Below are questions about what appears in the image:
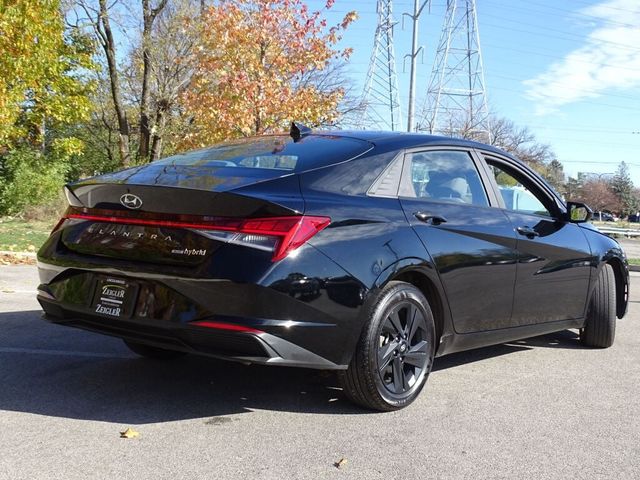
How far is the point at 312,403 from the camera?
3943 millimetres

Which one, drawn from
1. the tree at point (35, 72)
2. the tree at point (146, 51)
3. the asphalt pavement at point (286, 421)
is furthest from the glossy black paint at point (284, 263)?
the tree at point (146, 51)

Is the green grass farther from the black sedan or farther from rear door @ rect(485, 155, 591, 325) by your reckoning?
rear door @ rect(485, 155, 591, 325)

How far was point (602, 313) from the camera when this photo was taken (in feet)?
18.7

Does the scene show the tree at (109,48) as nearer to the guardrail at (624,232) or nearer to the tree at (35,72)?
the tree at (35,72)

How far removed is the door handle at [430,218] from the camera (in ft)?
13.0

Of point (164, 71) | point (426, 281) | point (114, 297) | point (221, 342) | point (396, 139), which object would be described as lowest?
point (221, 342)

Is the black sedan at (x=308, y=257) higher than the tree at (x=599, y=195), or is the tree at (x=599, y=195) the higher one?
the tree at (x=599, y=195)

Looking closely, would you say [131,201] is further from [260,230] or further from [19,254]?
[19,254]

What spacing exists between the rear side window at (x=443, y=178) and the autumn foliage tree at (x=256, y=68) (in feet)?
38.5

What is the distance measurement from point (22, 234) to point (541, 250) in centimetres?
1198

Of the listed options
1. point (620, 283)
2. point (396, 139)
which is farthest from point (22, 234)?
point (620, 283)

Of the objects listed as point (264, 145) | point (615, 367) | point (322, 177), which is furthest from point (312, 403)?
point (615, 367)

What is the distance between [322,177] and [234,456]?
1.50 m

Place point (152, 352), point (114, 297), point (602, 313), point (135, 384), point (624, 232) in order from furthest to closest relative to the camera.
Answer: point (624, 232), point (602, 313), point (152, 352), point (135, 384), point (114, 297)
